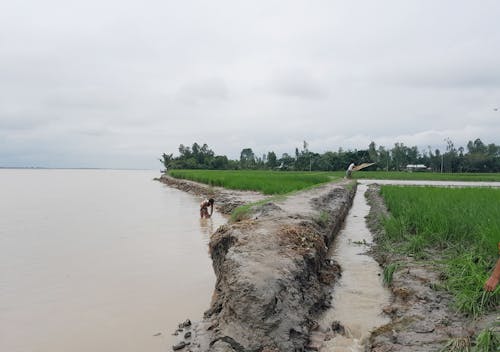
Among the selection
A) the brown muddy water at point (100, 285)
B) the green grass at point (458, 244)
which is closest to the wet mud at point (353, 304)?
the green grass at point (458, 244)

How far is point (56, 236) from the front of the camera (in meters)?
8.85

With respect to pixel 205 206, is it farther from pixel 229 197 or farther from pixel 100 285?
pixel 100 285

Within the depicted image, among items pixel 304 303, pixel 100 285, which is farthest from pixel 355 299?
pixel 100 285

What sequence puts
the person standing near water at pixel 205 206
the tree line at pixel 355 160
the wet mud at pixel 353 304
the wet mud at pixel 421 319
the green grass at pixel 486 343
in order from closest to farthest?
the green grass at pixel 486 343, the wet mud at pixel 421 319, the wet mud at pixel 353 304, the person standing near water at pixel 205 206, the tree line at pixel 355 160

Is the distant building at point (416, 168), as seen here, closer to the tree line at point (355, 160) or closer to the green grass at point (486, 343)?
the tree line at point (355, 160)

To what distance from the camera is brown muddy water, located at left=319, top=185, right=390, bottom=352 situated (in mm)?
3287

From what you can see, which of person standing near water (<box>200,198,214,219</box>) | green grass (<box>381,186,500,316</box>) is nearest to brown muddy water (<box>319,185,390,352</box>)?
green grass (<box>381,186,500,316</box>)

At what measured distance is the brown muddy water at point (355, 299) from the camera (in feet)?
10.8

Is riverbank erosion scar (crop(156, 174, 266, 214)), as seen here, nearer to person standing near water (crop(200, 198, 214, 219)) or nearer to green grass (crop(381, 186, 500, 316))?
person standing near water (crop(200, 198, 214, 219))

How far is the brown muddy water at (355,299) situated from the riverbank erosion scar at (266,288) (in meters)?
0.16

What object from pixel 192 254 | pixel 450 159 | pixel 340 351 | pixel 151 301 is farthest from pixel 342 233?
pixel 450 159

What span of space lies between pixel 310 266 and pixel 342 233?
4.27 m

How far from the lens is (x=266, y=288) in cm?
317

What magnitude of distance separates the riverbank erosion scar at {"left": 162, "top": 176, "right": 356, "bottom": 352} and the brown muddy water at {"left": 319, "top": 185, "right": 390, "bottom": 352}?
158mm
